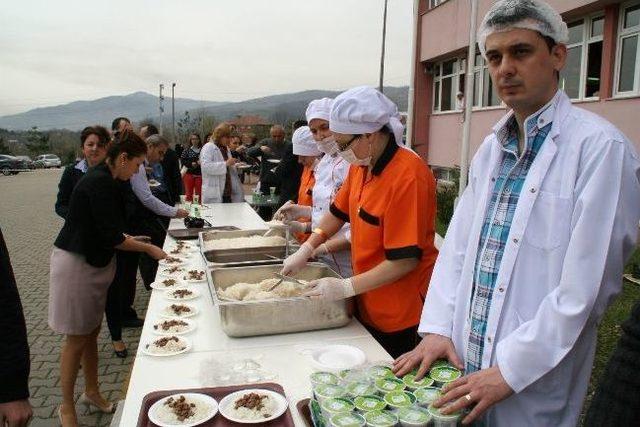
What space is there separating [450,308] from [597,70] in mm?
9010

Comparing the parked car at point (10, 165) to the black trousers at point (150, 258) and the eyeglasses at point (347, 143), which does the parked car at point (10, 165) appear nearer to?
the black trousers at point (150, 258)

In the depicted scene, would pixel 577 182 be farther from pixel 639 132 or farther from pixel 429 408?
pixel 639 132

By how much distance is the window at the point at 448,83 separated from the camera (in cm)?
1333

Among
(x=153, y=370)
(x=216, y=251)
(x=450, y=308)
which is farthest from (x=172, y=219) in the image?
(x=450, y=308)

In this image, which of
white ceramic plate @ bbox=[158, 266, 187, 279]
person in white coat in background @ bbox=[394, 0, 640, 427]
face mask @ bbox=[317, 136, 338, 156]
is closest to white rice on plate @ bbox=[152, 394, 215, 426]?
person in white coat in background @ bbox=[394, 0, 640, 427]

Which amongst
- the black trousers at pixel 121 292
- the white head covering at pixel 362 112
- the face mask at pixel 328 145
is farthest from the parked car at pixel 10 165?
the white head covering at pixel 362 112

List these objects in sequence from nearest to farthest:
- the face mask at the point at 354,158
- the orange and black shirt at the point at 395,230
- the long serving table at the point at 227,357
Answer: the long serving table at the point at 227,357
the orange and black shirt at the point at 395,230
the face mask at the point at 354,158

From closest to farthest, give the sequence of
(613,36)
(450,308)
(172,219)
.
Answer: (450,308), (172,219), (613,36)

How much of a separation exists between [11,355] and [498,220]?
4.87ft

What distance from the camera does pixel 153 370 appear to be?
175 centimetres

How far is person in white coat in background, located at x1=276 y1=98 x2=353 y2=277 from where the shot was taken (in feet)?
8.72

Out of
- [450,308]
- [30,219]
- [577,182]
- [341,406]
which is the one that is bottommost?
[30,219]

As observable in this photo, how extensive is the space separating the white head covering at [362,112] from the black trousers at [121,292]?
2.83m

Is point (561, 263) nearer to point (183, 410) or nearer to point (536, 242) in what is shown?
point (536, 242)
